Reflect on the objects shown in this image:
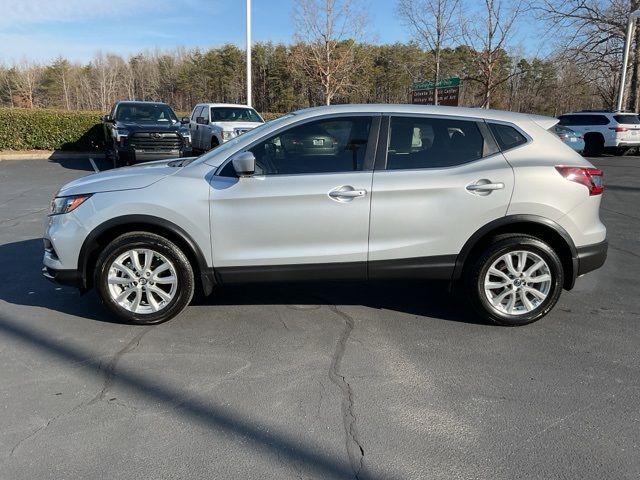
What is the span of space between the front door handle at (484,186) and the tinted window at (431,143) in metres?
0.22

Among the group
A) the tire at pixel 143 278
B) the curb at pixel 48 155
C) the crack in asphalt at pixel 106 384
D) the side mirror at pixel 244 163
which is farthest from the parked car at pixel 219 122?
the crack in asphalt at pixel 106 384

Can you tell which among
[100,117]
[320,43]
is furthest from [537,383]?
[320,43]

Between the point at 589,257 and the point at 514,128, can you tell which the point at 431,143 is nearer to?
the point at 514,128

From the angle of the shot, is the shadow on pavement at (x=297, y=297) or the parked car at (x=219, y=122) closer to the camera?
the shadow on pavement at (x=297, y=297)

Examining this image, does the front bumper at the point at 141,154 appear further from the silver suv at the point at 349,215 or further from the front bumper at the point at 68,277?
the front bumper at the point at 68,277

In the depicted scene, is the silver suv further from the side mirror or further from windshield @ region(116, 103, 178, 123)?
windshield @ region(116, 103, 178, 123)

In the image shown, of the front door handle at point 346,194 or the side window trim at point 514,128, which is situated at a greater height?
the side window trim at point 514,128

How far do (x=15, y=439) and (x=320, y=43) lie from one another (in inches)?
998

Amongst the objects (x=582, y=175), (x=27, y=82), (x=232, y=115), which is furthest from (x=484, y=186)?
(x=27, y=82)

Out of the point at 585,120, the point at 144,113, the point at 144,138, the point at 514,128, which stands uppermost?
the point at 585,120

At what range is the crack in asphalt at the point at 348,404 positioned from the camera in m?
2.65

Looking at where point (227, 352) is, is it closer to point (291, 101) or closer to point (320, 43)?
point (320, 43)

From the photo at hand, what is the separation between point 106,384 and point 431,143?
9.78 feet

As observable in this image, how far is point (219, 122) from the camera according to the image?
50.1 feet
